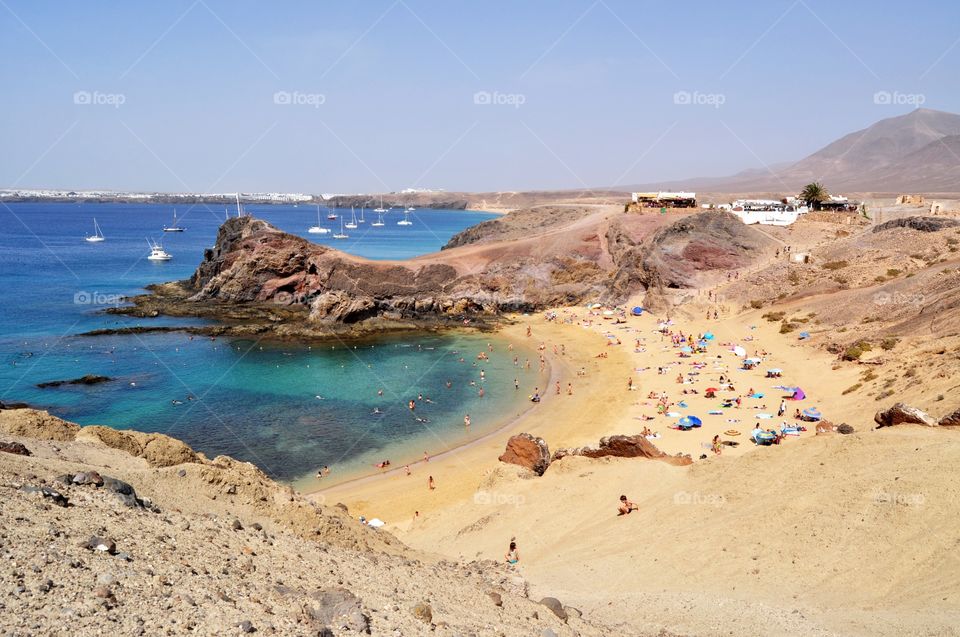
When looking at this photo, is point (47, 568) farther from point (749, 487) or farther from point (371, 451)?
point (371, 451)

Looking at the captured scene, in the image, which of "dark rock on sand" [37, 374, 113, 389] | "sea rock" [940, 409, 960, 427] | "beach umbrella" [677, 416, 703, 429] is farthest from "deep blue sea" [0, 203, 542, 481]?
"sea rock" [940, 409, 960, 427]

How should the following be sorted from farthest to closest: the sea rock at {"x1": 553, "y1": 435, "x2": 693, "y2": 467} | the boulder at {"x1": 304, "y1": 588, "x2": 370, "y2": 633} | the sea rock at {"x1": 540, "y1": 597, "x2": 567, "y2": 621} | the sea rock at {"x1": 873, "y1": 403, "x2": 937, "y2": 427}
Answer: the sea rock at {"x1": 553, "y1": 435, "x2": 693, "y2": 467}
the sea rock at {"x1": 873, "y1": 403, "x2": 937, "y2": 427}
the sea rock at {"x1": 540, "y1": 597, "x2": 567, "y2": 621}
the boulder at {"x1": 304, "y1": 588, "x2": 370, "y2": 633}

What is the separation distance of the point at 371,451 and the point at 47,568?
22411 mm

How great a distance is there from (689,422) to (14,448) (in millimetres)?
24716

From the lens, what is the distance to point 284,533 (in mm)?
11453

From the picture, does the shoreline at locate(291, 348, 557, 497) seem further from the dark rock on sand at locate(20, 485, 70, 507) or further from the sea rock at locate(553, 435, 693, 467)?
the dark rock on sand at locate(20, 485, 70, 507)

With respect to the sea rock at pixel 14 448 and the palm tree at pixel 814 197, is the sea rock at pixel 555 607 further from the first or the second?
the palm tree at pixel 814 197

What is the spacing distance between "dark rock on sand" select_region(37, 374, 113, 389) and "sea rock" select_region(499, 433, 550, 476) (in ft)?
91.3

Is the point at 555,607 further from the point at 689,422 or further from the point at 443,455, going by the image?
the point at 689,422

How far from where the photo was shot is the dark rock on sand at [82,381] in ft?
118

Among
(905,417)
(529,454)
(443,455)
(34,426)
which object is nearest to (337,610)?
(34,426)

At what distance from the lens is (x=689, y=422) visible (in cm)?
2819

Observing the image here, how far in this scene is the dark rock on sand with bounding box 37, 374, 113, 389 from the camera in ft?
118

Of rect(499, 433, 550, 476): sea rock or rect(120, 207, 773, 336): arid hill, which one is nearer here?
rect(499, 433, 550, 476): sea rock
